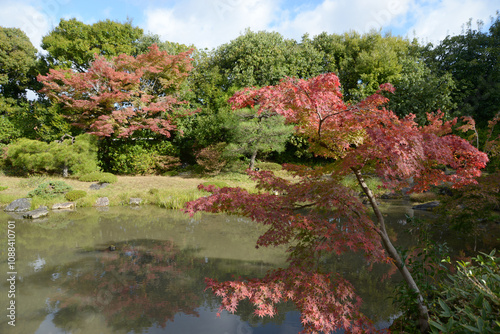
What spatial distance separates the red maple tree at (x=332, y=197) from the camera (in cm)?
244

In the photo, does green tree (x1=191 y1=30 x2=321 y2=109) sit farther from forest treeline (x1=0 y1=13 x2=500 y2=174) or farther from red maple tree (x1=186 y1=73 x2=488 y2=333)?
red maple tree (x1=186 y1=73 x2=488 y2=333)

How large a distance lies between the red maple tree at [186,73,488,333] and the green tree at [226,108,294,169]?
9.20m

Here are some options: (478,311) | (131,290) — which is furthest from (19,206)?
(478,311)

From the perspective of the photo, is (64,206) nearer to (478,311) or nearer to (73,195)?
(73,195)

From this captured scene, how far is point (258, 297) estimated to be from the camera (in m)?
2.58

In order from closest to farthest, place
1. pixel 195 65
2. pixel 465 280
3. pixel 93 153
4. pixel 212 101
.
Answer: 1. pixel 465 280
2. pixel 93 153
3. pixel 212 101
4. pixel 195 65

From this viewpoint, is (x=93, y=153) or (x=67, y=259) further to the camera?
(x=93, y=153)

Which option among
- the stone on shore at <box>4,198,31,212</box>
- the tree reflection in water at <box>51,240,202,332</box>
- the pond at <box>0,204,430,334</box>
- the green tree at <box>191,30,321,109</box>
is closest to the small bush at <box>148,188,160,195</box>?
the pond at <box>0,204,430,334</box>

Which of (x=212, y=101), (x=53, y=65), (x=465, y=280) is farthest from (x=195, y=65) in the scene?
(x=465, y=280)

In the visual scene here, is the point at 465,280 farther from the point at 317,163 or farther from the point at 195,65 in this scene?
the point at 195,65

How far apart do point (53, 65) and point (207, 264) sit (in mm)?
15164

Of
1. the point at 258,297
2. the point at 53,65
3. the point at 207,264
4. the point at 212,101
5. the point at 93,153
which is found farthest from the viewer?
the point at 212,101

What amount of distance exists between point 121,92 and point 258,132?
6.51 metres

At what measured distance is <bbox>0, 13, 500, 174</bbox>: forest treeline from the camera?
1216cm
